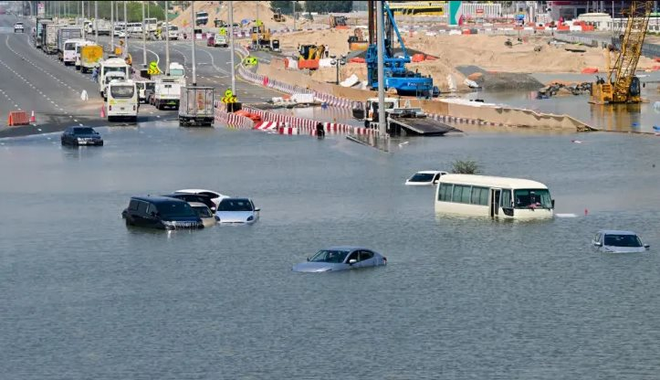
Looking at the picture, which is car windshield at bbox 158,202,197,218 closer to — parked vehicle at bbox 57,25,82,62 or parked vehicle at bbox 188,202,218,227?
parked vehicle at bbox 188,202,218,227

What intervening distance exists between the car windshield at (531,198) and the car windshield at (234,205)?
42.1 ft

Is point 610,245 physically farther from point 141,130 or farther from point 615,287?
point 141,130

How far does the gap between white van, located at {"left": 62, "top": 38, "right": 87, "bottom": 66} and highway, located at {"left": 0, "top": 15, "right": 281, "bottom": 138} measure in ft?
3.21

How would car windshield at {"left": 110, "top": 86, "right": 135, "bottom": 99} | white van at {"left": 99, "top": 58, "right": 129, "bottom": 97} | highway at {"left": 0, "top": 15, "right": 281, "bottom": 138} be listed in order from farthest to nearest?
1. white van at {"left": 99, "top": 58, "right": 129, "bottom": 97}
2. highway at {"left": 0, "top": 15, "right": 281, "bottom": 138}
3. car windshield at {"left": 110, "top": 86, "right": 135, "bottom": 99}

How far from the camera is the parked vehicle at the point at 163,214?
73.5 m

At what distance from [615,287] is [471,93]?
109969 millimetres

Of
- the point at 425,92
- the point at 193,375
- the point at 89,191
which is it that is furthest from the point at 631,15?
the point at 193,375

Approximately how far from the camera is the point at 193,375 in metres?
48.7

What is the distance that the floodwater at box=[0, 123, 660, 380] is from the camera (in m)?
50.6

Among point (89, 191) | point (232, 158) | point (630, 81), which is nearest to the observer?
point (89, 191)

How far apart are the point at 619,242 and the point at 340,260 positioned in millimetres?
12398

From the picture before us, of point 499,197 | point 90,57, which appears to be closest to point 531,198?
point 499,197

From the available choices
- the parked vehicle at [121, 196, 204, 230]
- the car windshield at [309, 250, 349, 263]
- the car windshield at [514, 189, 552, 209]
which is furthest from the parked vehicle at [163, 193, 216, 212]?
the car windshield at [514, 189, 552, 209]

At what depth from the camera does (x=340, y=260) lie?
2504 inches
